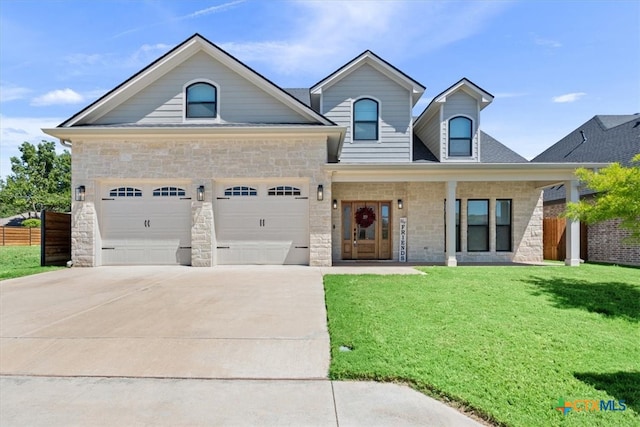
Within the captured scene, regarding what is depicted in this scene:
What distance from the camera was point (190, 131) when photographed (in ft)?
34.0

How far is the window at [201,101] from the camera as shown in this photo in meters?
11.0

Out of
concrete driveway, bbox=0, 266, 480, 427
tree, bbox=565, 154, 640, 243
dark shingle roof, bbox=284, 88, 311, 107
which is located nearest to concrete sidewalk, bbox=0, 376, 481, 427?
concrete driveway, bbox=0, 266, 480, 427

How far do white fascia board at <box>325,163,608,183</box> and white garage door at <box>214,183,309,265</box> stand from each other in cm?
164

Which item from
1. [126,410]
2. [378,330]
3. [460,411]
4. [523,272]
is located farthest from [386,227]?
[126,410]

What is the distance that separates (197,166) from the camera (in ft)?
34.8

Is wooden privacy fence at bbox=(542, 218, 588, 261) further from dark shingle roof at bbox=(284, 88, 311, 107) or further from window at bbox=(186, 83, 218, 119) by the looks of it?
window at bbox=(186, 83, 218, 119)

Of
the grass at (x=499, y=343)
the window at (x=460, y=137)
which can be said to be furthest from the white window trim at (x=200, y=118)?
the window at (x=460, y=137)

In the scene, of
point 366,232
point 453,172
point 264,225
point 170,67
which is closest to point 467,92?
point 453,172

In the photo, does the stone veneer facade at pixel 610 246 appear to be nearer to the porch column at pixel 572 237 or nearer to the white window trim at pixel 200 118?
the porch column at pixel 572 237

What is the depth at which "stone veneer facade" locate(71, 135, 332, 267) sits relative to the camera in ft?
34.6

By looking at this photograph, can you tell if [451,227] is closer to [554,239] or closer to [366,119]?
[366,119]

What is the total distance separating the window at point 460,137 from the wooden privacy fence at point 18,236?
26.5m

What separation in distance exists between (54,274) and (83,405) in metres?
8.21

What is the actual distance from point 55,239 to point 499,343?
42.3 ft
